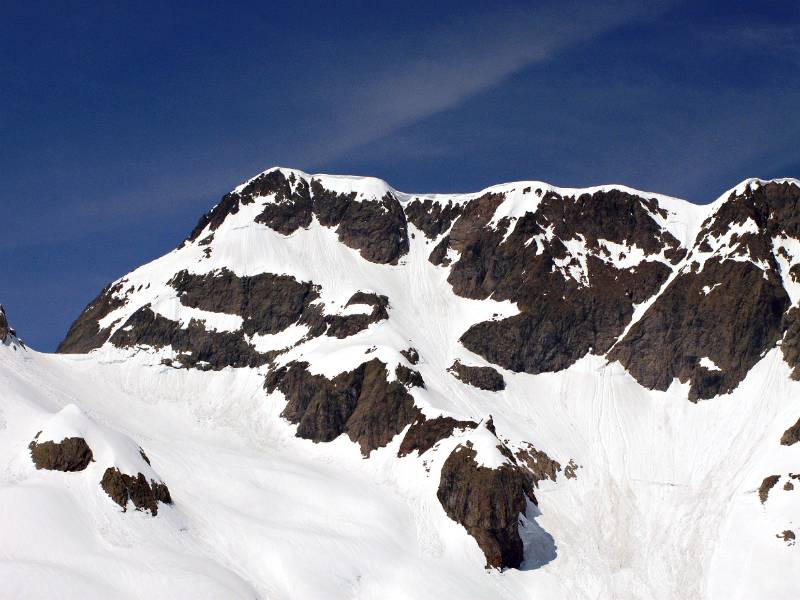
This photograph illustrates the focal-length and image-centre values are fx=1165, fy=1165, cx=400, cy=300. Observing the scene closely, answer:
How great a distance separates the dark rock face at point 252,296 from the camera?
15838cm

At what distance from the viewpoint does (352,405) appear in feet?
449

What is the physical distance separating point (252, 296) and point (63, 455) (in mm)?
60684

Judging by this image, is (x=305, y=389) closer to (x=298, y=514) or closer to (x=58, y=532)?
(x=298, y=514)

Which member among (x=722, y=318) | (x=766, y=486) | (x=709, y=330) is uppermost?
(x=722, y=318)

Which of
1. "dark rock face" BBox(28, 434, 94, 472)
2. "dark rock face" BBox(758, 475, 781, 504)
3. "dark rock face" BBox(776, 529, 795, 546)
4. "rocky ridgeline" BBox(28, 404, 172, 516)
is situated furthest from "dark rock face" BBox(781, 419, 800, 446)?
"dark rock face" BBox(28, 434, 94, 472)

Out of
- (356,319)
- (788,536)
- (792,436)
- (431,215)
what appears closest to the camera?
(788,536)

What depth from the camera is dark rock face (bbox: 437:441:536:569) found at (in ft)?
369

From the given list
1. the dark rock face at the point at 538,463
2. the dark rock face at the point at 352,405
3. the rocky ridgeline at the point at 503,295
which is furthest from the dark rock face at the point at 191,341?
the dark rock face at the point at 538,463

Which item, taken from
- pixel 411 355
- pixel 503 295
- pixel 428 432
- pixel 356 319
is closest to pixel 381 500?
pixel 428 432

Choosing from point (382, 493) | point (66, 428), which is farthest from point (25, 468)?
point (382, 493)

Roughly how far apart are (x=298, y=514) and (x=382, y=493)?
38.8 feet

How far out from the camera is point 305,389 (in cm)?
14012

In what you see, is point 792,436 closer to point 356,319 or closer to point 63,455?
point 356,319

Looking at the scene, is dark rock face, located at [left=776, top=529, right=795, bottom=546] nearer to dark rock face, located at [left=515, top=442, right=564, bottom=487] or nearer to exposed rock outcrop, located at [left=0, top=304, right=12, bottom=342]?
dark rock face, located at [left=515, top=442, right=564, bottom=487]
